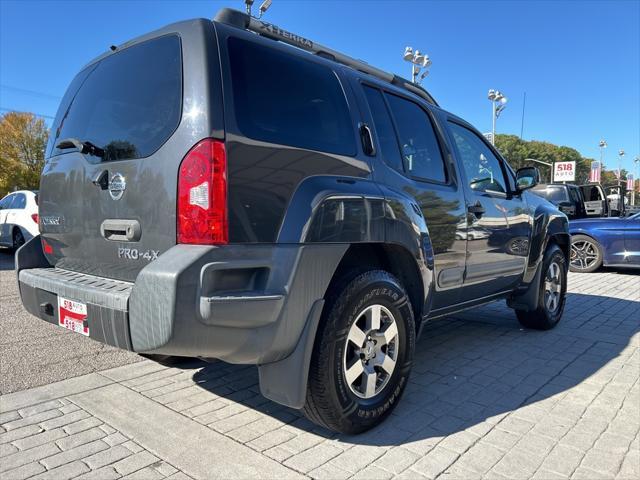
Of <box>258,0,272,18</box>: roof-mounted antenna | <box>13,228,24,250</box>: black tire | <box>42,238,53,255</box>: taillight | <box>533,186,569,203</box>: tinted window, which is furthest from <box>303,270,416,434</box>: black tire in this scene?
<box>533,186,569,203</box>: tinted window

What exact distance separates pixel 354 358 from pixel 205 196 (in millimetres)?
1234

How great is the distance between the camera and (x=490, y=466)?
2.36 meters

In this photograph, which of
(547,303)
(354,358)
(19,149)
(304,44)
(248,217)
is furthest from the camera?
(19,149)

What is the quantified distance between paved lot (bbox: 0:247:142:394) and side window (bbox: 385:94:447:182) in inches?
106

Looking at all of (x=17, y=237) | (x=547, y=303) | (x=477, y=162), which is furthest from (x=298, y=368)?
(x=17, y=237)

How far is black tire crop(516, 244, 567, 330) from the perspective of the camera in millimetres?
4812

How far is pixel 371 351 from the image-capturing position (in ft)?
8.91

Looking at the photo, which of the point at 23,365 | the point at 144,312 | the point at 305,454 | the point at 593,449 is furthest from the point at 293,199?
the point at 23,365

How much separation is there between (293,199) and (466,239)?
1832mm

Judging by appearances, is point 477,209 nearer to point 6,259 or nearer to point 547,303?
point 547,303

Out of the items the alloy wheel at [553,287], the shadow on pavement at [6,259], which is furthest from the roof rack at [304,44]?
the shadow on pavement at [6,259]

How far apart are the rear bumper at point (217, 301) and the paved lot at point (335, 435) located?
0.63 metres

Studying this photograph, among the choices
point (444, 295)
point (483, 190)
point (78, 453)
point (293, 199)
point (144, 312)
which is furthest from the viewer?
point (483, 190)

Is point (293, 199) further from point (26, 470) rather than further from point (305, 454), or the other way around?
point (26, 470)
